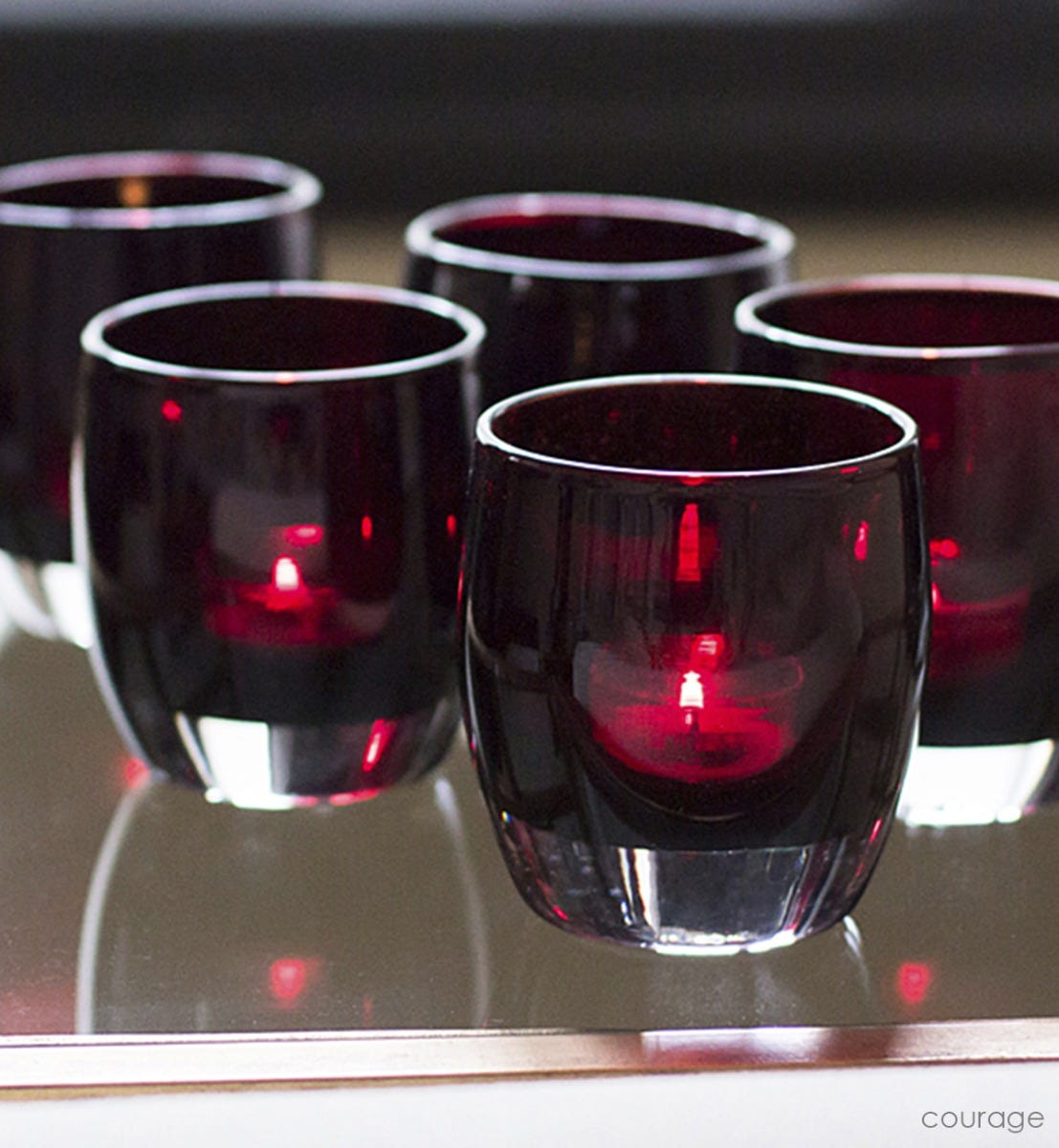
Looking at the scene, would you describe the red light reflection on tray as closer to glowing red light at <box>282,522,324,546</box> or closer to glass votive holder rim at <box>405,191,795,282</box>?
glowing red light at <box>282,522,324,546</box>

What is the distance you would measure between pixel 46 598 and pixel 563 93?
0.97 metres

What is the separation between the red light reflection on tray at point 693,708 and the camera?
39 centimetres

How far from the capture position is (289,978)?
44 centimetres

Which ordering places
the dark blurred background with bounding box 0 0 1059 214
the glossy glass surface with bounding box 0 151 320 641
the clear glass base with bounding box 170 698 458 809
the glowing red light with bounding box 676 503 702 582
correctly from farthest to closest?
1. the dark blurred background with bounding box 0 0 1059 214
2. the glossy glass surface with bounding box 0 151 320 641
3. the clear glass base with bounding box 170 698 458 809
4. the glowing red light with bounding box 676 503 702 582

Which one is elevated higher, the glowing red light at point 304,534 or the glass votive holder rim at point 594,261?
the glass votive holder rim at point 594,261

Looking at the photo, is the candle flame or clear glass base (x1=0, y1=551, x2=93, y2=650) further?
clear glass base (x1=0, y1=551, x2=93, y2=650)

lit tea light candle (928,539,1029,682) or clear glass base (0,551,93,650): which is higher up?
lit tea light candle (928,539,1029,682)

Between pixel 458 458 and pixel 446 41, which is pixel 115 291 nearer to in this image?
pixel 458 458

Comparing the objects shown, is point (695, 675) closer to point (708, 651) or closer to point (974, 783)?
point (708, 651)

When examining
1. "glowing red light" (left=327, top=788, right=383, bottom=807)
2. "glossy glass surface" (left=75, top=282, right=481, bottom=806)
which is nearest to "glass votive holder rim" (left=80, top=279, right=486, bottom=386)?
"glossy glass surface" (left=75, top=282, right=481, bottom=806)

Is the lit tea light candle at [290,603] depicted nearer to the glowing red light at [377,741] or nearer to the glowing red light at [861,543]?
the glowing red light at [377,741]

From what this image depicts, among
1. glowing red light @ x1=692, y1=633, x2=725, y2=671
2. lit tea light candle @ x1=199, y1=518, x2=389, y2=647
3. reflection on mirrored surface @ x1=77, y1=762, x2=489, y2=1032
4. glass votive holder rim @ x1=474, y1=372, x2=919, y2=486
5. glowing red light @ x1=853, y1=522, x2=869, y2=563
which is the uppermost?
glass votive holder rim @ x1=474, y1=372, x2=919, y2=486

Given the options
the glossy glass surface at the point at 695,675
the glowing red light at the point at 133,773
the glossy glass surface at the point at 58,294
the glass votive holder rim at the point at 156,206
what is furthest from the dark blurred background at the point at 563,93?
the glossy glass surface at the point at 695,675

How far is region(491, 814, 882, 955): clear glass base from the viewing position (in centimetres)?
42
